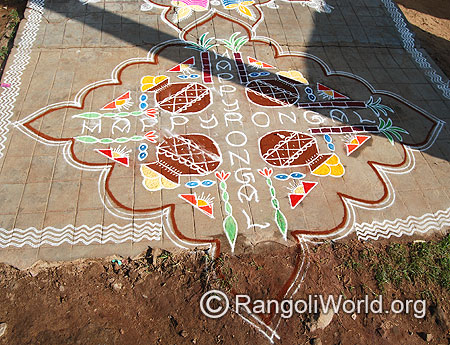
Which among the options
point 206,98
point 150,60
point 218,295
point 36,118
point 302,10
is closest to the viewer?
point 218,295

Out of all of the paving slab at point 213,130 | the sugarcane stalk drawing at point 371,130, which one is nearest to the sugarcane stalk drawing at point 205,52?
the paving slab at point 213,130

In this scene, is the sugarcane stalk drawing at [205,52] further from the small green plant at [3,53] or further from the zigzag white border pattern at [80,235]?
the small green plant at [3,53]

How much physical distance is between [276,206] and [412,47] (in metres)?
5.24

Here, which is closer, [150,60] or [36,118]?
[36,118]

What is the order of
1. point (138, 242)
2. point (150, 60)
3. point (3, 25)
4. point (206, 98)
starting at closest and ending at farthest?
point (138, 242) < point (206, 98) < point (150, 60) < point (3, 25)

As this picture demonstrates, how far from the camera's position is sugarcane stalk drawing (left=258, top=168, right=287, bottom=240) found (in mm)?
5258

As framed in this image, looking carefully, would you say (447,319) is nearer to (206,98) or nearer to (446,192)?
(446,192)

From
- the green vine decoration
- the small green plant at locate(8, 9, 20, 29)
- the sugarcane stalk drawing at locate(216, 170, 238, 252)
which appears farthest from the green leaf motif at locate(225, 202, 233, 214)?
the small green plant at locate(8, 9, 20, 29)

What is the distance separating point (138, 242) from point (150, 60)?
384 centimetres

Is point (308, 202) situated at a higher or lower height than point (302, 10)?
lower

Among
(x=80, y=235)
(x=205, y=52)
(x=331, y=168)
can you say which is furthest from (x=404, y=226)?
(x=205, y=52)

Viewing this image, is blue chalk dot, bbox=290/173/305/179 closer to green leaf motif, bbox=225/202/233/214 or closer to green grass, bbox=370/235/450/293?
green leaf motif, bbox=225/202/233/214

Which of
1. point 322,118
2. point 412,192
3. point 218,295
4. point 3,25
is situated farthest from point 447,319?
point 3,25

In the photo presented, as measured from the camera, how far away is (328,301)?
4.70 metres
